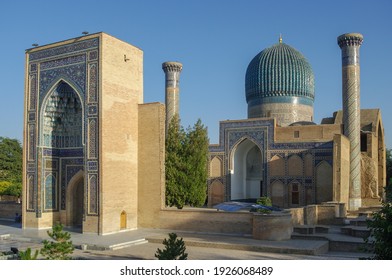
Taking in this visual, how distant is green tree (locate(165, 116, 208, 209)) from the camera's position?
1561cm

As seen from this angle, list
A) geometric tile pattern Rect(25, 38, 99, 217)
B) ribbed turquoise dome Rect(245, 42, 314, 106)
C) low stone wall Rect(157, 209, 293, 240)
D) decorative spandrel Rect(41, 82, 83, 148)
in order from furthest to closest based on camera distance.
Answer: ribbed turquoise dome Rect(245, 42, 314, 106) < decorative spandrel Rect(41, 82, 83, 148) < geometric tile pattern Rect(25, 38, 99, 217) < low stone wall Rect(157, 209, 293, 240)

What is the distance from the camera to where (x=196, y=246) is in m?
10.9

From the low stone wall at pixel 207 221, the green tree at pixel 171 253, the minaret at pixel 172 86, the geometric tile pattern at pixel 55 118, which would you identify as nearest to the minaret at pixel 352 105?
the minaret at pixel 172 86

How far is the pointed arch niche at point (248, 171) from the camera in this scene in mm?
23812

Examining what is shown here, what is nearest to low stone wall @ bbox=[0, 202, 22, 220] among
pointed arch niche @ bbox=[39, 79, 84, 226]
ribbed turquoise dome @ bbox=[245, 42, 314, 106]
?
pointed arch niche @ bbox=[39, 79, 84, 226]

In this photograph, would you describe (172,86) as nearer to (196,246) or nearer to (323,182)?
(323,182)

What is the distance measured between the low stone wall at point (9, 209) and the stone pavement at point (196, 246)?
461 centimetres

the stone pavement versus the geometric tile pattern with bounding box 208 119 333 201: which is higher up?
the geometric tile pattern with bounding box 208 119 333 201

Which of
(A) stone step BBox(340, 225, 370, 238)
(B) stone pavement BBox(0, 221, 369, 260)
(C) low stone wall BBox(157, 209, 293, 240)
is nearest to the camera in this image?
(B) stone pavement BBox(0, 221, 369, 260)

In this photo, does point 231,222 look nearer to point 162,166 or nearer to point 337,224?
point 162,166

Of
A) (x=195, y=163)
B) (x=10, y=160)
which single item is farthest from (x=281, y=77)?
(x=10, y=160)

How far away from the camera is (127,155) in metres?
13.3

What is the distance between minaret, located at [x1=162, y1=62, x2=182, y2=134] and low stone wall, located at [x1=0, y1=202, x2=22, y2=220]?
34.8ft

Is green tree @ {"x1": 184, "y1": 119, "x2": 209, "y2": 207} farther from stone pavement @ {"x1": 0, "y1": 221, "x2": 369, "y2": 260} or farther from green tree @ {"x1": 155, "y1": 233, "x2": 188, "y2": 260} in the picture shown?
green tree @ {"x1": 155, "y1": 233, "x2": 188, "y2": 260}
